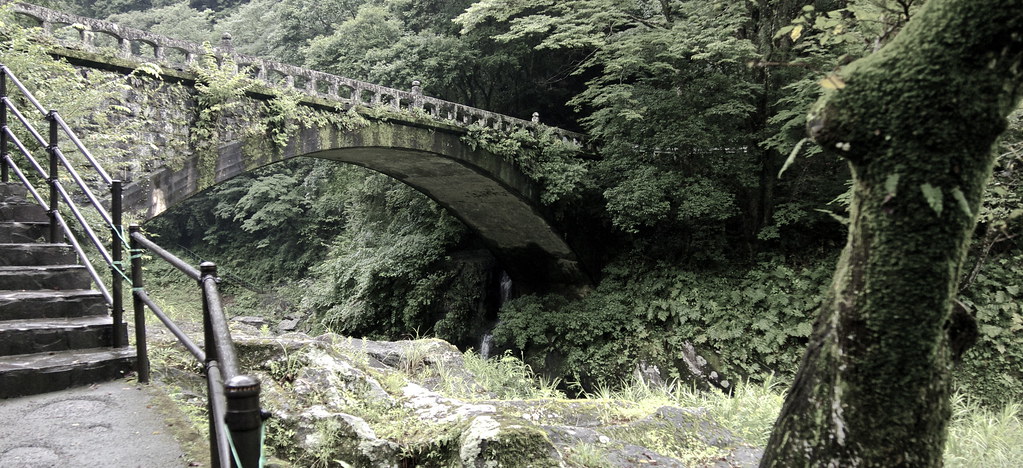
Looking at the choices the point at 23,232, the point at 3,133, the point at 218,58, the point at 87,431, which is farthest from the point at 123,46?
the point at 87,431

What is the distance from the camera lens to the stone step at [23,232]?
10.6ft

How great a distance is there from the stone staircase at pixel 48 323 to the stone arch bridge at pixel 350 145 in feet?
11.4

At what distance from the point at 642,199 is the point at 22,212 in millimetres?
8251

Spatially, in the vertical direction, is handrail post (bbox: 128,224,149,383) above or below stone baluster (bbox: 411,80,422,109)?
below

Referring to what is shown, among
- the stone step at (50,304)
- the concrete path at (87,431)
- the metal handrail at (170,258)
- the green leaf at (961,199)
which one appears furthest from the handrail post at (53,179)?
the green leaf at (961,199)

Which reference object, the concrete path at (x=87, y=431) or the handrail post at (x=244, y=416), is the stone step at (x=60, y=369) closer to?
the concrete path at (x=87, y=431)

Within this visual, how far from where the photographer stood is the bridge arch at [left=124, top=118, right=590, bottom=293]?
683 cm

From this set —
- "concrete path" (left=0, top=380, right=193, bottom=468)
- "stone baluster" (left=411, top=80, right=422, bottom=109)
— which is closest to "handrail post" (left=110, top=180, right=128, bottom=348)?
"concrete path" (left=0, top=380, right=193, bottom=468)

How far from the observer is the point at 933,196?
167 centimetres

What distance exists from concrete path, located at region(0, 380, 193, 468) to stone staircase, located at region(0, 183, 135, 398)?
3.4 inches

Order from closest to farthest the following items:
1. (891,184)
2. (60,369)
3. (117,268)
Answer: (891,184)
(60,369)
(117,268)

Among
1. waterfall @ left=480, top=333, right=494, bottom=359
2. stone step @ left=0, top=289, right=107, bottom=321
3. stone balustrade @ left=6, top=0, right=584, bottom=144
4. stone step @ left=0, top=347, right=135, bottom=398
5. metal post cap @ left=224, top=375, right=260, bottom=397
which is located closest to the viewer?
metal post cap @ left=224, top=375, right=260, bottom=397

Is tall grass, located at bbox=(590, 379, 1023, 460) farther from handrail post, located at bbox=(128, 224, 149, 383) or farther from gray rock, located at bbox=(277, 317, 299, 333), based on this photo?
Answer: gray rock, located at bbox=(277, 317, 299, 333)

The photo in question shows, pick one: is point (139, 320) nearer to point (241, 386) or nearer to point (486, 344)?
point (241, 386)
